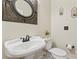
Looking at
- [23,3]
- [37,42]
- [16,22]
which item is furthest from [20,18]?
[37,42]

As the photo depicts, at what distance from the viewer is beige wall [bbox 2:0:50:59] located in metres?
2.13

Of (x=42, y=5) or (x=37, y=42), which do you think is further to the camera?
(x=42, y=5)

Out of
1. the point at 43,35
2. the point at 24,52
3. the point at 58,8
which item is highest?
the point at 58,8

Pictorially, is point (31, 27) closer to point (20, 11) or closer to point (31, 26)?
point (31, 26)

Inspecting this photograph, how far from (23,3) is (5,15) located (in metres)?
0.50

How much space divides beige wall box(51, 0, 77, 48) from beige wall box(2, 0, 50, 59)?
0.49 feet

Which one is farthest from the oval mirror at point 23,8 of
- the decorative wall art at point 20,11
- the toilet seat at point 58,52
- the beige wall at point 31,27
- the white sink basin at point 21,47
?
the toilet seat at point 58,52

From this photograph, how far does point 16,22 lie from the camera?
7.48ft

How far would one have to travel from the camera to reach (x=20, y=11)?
2350mm

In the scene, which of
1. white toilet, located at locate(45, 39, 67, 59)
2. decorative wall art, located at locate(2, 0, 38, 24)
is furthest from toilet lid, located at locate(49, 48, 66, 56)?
decorative wall art, located at locate(2, 0, 38, 24)

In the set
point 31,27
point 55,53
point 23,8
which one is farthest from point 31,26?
point 55,53

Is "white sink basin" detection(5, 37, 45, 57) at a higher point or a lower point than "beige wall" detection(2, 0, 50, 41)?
lower

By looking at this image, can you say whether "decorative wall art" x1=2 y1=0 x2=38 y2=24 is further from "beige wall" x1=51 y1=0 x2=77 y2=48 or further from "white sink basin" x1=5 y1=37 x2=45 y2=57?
"beige wall" x1=51 y1=0 x2=77 y2=48

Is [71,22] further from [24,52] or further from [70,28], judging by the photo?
[24,52]
